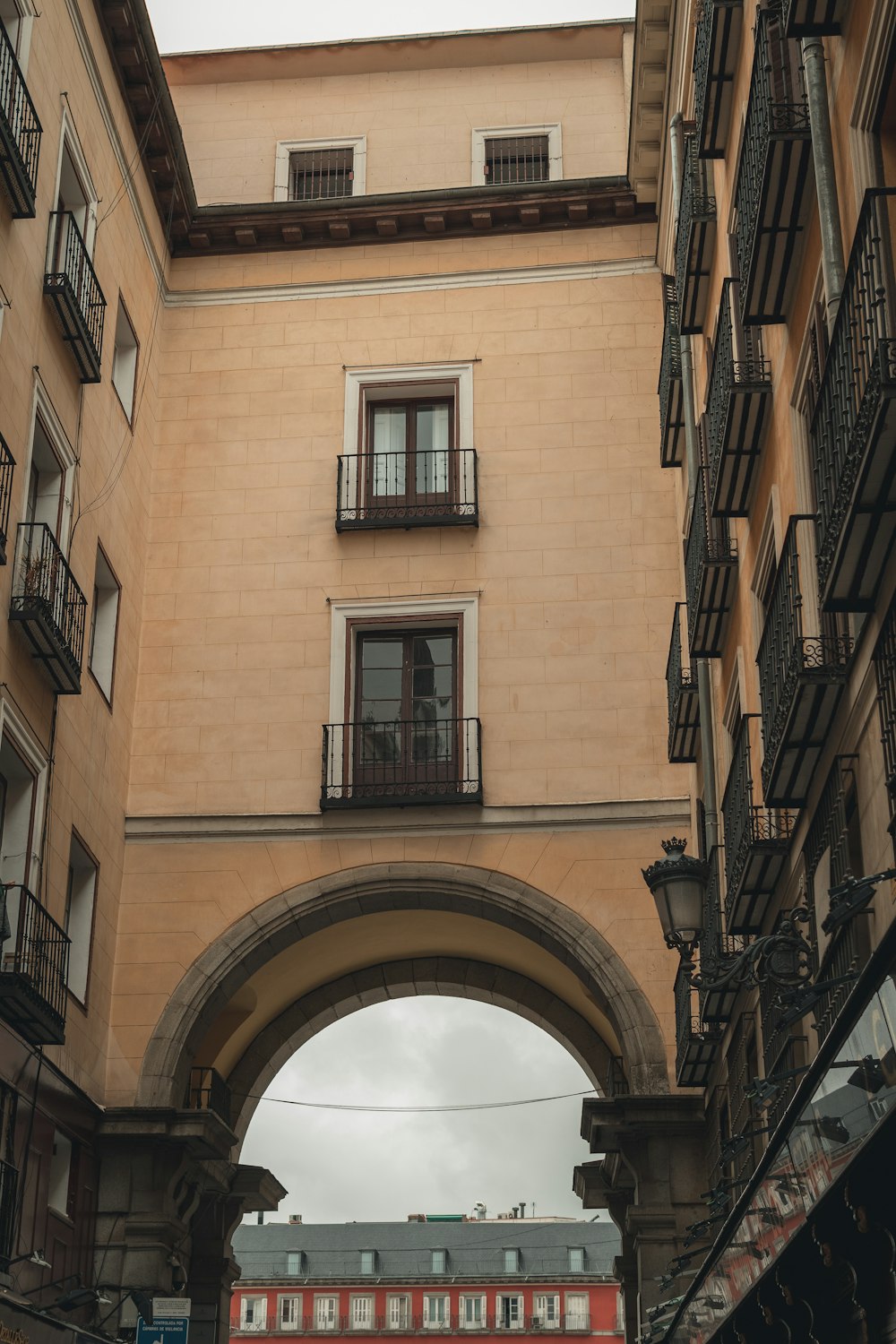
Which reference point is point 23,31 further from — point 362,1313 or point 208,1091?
point 362,1313

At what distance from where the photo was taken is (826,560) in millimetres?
9109

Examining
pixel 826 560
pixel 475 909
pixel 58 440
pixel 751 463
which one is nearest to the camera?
pixel 826 560

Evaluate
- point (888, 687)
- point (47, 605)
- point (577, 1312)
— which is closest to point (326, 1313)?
point (577, 1312)

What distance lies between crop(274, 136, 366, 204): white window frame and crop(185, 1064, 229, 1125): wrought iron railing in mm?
12595

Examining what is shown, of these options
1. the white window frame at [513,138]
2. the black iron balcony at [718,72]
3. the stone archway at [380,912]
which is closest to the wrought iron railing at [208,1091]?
the stone archway at [380,912]

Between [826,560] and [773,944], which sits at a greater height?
[826,560]

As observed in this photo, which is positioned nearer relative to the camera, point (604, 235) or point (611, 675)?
point (611, 675)

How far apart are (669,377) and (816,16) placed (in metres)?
10.4

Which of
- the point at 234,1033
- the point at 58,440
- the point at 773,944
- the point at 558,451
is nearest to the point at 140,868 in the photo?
the point at 234,1033

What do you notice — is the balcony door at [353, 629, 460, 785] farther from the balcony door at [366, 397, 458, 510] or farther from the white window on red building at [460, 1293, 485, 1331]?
the white window on red building at [460, 1293, 485, 1331]

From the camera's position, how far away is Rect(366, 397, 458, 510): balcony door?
23.2 m

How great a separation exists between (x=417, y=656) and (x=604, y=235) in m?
6.65

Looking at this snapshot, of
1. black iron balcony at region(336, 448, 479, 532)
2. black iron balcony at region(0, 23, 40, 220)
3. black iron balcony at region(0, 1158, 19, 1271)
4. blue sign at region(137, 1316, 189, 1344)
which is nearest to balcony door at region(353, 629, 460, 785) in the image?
black iron balcony at region(336, 448, 479, 532)

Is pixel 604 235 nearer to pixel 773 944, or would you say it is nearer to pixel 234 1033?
pixel 234 1033
